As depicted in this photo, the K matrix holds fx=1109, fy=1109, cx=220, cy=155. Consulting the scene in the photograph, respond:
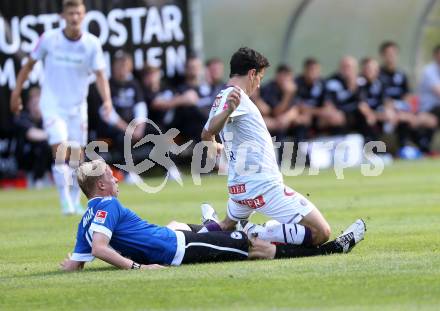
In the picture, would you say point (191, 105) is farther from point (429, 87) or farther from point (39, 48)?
point (39, 48)

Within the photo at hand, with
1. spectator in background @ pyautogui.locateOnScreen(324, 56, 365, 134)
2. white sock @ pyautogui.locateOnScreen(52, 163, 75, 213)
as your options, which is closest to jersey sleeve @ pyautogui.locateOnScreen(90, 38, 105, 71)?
white sock @ pyautogui.locateOnScreen(52, 163, 75, 213)

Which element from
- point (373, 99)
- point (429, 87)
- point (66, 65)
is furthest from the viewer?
point (429, 87)

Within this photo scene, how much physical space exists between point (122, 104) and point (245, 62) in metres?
12.5

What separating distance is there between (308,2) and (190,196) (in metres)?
8.86

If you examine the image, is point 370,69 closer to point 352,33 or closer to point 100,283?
point 352,33

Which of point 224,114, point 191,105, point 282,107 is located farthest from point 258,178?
point 282,107

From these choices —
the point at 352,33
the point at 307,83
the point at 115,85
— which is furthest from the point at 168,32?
the point at 352,33

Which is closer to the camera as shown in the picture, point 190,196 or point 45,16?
point 190,196

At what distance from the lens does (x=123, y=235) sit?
874 centimetres

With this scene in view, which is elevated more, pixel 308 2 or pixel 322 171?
pixel 308 2

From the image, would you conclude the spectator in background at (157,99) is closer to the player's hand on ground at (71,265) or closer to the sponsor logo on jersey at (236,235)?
the sponsor logo on jersey at (236,235)

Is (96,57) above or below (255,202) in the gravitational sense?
above

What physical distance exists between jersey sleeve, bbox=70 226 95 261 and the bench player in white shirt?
1.29 metres

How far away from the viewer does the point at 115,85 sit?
21594mm
